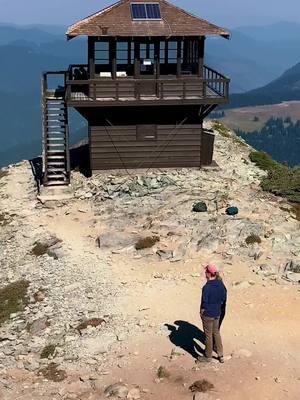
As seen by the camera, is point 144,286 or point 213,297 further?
point 144,286

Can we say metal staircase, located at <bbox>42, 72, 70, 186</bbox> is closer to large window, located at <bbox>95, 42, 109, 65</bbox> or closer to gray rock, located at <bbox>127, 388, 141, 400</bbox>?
large window, located at <bbox>95, 42, 109, 65</bbox>

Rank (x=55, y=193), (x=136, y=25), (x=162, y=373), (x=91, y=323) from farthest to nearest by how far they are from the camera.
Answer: (x=55, y=193), (x=136, y=25), (x=91, y=323), (x=162, y=373)

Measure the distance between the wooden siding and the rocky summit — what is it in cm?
80

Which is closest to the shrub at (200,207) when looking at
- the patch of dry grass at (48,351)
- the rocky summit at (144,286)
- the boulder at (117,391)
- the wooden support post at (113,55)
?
the rocky summit at (144,286)

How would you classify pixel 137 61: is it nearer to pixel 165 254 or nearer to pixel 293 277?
pixel 165 254

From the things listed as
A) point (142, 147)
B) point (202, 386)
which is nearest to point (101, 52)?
point (142, 147)

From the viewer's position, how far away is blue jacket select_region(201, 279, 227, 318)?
16.2 m

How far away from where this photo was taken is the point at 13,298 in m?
23.2

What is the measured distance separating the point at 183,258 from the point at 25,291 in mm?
6976

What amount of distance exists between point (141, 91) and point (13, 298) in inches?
605

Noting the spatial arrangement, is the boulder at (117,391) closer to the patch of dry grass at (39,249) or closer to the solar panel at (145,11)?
the patch of dry grass at (39,249)

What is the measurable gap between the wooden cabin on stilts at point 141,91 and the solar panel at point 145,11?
0.06 meters

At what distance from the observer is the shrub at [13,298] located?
22266 mm

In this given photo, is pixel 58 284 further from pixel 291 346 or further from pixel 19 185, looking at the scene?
pixel 19 185
